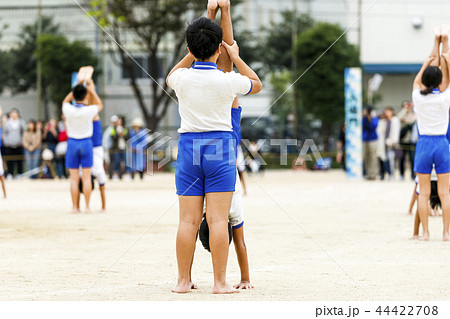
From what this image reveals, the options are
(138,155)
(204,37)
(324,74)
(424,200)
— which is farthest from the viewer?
(324,74)

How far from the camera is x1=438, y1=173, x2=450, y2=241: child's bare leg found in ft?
31.3

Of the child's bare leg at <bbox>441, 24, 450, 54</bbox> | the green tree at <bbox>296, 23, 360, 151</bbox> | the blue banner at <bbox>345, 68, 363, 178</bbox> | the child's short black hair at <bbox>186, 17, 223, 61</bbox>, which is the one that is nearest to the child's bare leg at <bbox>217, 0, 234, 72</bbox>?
the child's short black hair at <bbox>186, 17, 223, 61</bbox>

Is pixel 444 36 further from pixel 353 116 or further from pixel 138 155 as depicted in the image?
pixel 138 155

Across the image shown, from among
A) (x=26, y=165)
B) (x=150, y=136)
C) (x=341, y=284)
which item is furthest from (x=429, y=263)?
(x=150, y=136)

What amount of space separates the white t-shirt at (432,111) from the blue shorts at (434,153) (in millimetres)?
77

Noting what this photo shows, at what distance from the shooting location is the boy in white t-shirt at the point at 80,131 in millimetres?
13008

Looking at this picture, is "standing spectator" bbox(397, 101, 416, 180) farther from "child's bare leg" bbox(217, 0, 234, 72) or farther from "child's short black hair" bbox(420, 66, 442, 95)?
"child's bare leg" bbox(217, 0, 234, 72)

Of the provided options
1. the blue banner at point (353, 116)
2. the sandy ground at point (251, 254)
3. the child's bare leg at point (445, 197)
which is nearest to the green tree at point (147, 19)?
the blue banner at point (353, 116)

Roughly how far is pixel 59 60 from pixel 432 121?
25.9m

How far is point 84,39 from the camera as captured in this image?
35.3 m

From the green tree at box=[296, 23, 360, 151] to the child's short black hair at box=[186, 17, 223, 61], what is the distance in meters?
30.4

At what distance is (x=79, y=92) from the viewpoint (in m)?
13.0

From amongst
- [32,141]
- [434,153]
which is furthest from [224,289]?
[32,141]

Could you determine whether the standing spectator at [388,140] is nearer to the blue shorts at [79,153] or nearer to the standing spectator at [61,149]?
the standing spectator at [61,149]
